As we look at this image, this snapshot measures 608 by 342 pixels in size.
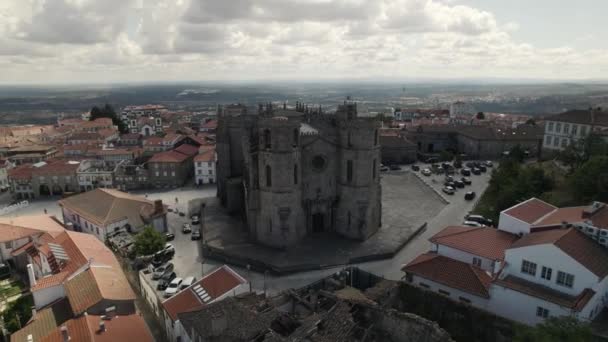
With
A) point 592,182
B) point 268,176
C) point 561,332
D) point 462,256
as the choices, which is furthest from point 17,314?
point 592,182

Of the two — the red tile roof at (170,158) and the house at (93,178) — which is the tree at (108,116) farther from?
the red tile roof at (170,158)

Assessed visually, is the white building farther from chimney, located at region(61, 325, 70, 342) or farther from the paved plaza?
chimney, located at region(61, 325, 70, 342)

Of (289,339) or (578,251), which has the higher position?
(578,251)

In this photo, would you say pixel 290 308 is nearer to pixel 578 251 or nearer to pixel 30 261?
pixel 578 251

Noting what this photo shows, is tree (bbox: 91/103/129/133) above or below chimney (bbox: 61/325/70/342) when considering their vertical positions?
above

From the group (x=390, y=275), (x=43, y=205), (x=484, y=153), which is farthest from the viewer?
(x=484, y=153)

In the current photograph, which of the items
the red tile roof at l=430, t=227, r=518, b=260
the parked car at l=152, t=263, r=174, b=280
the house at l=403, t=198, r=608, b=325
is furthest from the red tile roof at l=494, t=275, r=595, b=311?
the parked car at l=152, t=263, r=174, b=280

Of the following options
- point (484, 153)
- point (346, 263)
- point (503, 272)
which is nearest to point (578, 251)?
point (503, 272)
